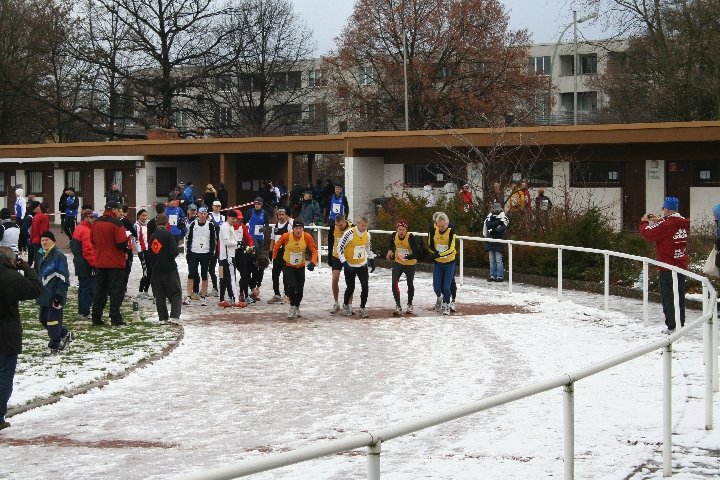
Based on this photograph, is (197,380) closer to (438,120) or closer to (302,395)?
(302,395)

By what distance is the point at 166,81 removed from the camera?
6244 cm

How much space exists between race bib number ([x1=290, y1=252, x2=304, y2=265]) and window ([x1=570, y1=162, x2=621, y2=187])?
1588cm

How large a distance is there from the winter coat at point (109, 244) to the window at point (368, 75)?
1637 inches

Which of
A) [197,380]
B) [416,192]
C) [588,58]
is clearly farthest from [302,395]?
[588,58]

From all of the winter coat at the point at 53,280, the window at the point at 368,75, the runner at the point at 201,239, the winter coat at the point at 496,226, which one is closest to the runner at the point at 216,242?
the runner at the point at 201,239

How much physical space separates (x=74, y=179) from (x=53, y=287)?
3304cm

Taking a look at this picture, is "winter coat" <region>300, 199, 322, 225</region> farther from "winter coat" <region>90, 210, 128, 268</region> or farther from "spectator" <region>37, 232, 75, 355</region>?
"spectator" <region>37, 232, 75, 355</region>

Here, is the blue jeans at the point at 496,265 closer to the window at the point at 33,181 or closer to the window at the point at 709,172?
the window at the point at 709,172

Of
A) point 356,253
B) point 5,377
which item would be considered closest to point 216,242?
point 356,253

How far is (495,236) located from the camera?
83.6 feet

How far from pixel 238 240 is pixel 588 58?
6991cm

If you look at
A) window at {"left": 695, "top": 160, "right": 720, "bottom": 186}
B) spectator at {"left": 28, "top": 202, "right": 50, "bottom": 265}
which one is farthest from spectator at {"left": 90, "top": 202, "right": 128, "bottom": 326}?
window at {"left": 695, "top": 160, "right": 720, "bottom": 186}

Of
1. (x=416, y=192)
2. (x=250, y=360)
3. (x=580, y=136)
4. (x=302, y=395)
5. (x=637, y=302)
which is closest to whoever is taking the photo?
(x=302, y=395)

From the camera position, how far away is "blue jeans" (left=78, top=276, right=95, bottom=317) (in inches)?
741
